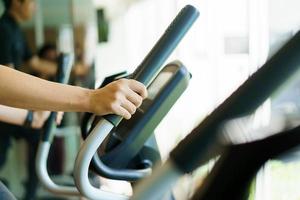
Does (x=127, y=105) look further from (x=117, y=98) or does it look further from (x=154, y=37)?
(x=154, y=37)

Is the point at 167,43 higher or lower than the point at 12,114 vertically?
higher

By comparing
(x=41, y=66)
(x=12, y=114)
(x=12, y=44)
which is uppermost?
(x=12, y=114)

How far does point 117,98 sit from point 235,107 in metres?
0.48

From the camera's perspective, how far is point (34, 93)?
100cm

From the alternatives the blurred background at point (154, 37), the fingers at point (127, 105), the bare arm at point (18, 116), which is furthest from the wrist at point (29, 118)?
the fingers at point (127, 105)

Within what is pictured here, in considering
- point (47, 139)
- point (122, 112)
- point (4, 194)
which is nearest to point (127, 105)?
point (122, 112)

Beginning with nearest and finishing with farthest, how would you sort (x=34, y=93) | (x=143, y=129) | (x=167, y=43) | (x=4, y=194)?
(x=34, y=93)
(x=167, y=43)
(x=143, y=129)
(x=4, y=194)

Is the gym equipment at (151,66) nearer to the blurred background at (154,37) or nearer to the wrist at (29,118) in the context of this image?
the wrist at (29,118)

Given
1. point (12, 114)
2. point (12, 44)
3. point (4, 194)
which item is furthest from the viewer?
point (12, 44)

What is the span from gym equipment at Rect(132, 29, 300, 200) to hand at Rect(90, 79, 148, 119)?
45 cm

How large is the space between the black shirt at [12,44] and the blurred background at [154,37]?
0.10m

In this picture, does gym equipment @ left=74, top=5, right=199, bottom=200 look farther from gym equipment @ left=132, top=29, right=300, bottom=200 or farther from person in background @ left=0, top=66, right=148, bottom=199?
gym equipment @ left=132, top=29, right=300, bottom=200

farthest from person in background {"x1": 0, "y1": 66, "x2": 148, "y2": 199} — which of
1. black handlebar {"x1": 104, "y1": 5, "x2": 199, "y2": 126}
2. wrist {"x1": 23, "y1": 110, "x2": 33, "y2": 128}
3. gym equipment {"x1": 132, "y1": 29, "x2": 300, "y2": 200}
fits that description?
wrist {"x1": 23, "y1": 110, "x2": 33, "y2": 128}

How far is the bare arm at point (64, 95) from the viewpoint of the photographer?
3.28 ft
